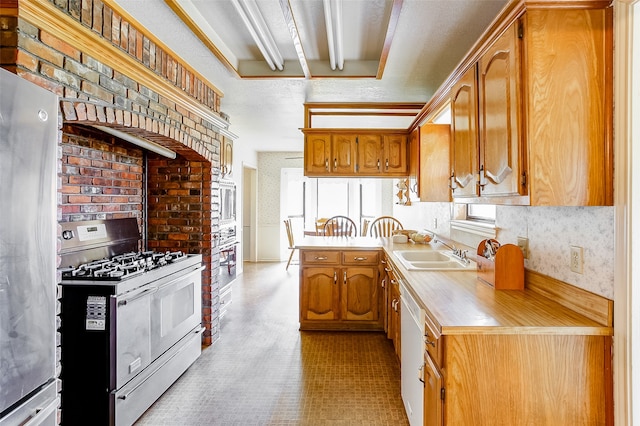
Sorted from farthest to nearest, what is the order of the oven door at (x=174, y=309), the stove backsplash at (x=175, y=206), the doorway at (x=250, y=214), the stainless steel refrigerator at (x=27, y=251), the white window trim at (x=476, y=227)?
1. the doorway at (x=250, y=214)
2. the stove backsplash at (x=175, y=206)
3. the white window trim at (x=476, y=227)
4. the oven door at (x=174, y=309)
5. the stainless steel refrigerator at (x=27, y=251)

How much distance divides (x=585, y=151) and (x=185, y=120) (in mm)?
2642

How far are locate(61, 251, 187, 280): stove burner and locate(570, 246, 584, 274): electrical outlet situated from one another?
2.31m

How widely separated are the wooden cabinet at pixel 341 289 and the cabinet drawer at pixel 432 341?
75.0 inches

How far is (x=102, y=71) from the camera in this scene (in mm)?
1944

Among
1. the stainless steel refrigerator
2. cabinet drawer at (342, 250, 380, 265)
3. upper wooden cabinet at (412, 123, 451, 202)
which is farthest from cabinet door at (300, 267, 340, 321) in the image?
the stainless steel refrigerator

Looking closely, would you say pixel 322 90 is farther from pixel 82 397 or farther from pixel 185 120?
pixel 82 397

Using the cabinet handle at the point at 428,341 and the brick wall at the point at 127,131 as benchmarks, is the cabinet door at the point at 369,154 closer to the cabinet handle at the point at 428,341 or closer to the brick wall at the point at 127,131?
the brick wall at the point at 127,131

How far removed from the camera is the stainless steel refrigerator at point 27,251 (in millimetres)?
1180

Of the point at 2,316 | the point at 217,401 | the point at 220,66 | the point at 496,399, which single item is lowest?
the point at 217,401

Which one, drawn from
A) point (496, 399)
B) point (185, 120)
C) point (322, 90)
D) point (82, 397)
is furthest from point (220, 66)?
point (496, 399)

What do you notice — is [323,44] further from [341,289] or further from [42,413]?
[42,413]

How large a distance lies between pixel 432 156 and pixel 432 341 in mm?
2142

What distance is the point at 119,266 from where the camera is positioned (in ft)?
7.36

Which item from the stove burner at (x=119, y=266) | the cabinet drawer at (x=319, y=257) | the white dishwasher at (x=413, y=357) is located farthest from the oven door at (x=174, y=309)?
the white dishwasher at (x=413, y=357)
